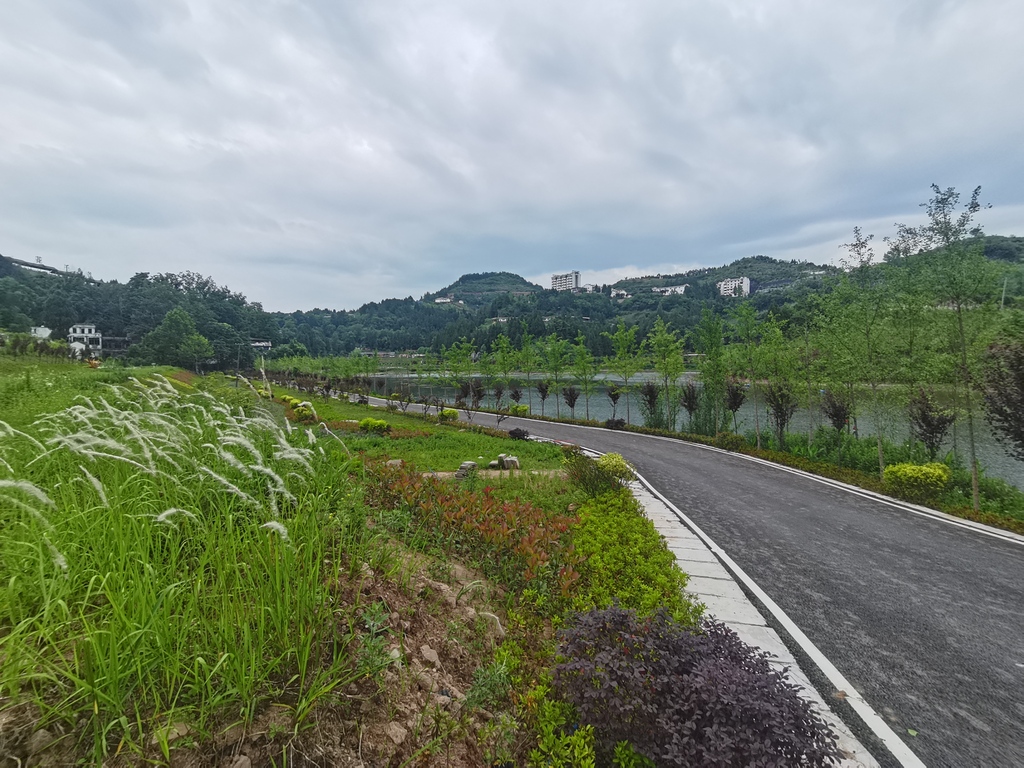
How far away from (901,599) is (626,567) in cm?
361

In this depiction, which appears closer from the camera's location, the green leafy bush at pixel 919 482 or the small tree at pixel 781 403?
the green leafy bush at pixel 919 482

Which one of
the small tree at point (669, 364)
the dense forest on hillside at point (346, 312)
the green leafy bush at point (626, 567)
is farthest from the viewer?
the dense forest on hillside at point (346, 312)

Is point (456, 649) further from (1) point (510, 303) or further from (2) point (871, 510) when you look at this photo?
(1) point (510, 303)

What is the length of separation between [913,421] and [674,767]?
16.6m

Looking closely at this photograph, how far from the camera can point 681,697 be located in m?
2.76

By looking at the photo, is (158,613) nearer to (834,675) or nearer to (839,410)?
(834,675)

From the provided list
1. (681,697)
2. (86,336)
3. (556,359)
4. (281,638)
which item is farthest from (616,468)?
(86,336)

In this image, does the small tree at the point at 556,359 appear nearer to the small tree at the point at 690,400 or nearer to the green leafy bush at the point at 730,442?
the small tree at the point at 690,400

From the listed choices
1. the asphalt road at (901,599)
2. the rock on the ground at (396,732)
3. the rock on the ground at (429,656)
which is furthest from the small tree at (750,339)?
the rock on the ground at (396,732)

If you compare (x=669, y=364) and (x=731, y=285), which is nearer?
(x=669, y=364)

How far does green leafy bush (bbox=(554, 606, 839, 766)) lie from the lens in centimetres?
240

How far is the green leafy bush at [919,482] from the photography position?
9.98 meters

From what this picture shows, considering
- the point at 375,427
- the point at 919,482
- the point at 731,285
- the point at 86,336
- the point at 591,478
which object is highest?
the point at 731,285

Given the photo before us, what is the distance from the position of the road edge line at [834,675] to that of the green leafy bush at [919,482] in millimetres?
7075
